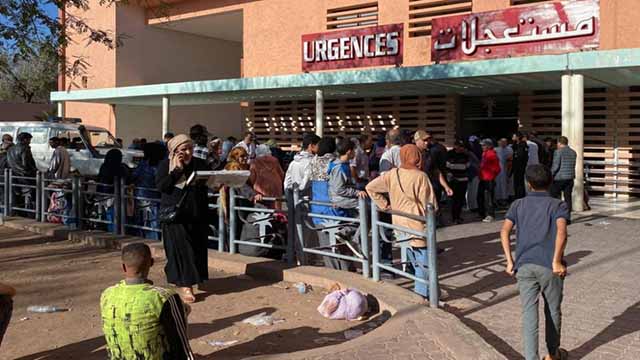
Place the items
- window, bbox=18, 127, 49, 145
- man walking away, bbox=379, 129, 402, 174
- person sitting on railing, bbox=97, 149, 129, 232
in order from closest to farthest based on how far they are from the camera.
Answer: man walking away, bbox=379, 129, 402, 174 < person sitting on railing, bbox=97, 149, 129, 232 < window, bbox=18, 127, 49, 145

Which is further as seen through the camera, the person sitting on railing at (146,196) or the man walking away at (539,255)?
the person sitting on railing at (146,196)

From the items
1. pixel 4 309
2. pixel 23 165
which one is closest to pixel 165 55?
pixel 23 165

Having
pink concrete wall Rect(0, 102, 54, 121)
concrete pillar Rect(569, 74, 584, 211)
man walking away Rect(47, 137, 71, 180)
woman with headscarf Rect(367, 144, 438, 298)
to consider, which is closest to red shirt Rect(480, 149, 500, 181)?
concrete pillar Rect(569, 74, 584, 211)

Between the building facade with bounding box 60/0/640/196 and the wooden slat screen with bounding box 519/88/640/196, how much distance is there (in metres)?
0.03

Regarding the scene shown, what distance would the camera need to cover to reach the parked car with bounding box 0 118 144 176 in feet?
54.6

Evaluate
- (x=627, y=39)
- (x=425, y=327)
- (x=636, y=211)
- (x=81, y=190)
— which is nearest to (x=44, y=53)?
(x=81, y=190)

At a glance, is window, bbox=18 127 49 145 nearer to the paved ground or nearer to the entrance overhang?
the entrance overhang

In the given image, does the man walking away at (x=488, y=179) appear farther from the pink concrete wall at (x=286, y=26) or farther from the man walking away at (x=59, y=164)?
the man walking away at (x=59, y=164)

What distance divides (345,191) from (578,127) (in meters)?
7.88

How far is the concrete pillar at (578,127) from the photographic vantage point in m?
13.1

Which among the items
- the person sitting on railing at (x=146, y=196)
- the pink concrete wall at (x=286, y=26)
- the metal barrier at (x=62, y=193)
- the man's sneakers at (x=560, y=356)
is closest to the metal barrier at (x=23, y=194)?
the metal barrier at (x=62, y=193)

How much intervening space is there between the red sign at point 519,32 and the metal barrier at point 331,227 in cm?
874

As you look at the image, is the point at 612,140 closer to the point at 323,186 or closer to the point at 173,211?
the point at 323,186

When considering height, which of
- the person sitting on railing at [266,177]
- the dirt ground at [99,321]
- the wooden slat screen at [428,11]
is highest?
the wooden slat screen at [428,11]
